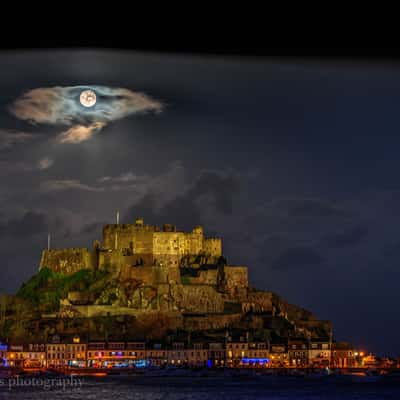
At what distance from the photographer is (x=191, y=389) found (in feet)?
110

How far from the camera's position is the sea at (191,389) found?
101 ft

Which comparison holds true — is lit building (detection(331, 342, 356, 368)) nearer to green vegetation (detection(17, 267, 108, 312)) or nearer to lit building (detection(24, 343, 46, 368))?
green vegetation (detection(17, 267, 108, 312))

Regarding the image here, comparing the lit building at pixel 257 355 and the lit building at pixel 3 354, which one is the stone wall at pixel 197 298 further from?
the lit building at pixel 3 354

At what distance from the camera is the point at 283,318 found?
143ft

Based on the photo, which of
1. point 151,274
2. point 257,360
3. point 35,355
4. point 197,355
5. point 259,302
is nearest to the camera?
point 35,355

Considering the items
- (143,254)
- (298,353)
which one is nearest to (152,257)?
→ (143,254)

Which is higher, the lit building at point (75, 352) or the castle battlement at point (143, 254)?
the castle battlement at point (143, 254)

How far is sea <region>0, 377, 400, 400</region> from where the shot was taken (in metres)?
30.9

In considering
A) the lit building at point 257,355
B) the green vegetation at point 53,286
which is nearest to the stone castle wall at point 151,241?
the green vegetation at point 53,286

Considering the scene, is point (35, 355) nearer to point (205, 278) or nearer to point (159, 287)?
point (159, 287)

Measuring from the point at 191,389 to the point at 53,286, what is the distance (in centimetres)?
1118

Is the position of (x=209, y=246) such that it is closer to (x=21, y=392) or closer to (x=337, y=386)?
(x=337, y=386)

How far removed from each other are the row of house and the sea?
1.59m

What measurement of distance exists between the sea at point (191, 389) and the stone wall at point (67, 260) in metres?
5.71
